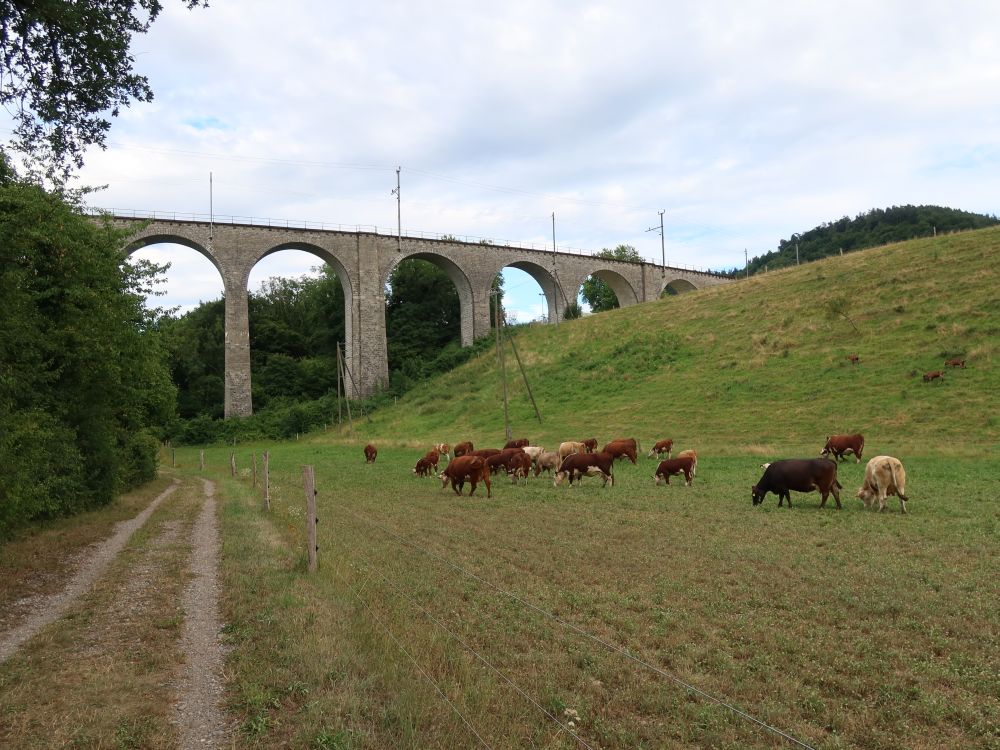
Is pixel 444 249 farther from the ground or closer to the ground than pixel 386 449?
farther from the ground

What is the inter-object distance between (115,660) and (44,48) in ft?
23.6

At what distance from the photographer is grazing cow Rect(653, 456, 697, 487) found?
671 inches

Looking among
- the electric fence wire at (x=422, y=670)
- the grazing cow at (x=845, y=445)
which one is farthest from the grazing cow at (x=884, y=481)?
the electric fence wire at (x=422, y=670)

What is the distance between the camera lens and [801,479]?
12.8 m

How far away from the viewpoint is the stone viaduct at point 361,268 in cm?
4716

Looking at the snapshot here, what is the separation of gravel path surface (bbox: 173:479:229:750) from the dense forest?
9130 centimetres

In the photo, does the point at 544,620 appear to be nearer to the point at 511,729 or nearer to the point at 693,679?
the point at 693,679

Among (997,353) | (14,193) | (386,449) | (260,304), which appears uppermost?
(260,304)

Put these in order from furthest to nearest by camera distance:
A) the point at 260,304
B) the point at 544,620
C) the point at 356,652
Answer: the point at 260,304 < the point at 544,620 < the point at 356,652

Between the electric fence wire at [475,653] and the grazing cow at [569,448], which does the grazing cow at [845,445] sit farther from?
the electric fence wire at [475,653]

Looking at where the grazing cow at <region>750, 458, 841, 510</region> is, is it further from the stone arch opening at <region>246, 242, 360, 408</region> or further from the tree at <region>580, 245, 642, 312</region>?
the tree at <region>580, 245, 642, 312</region>

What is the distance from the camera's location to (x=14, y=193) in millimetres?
12797

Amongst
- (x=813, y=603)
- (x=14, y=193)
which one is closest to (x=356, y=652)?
(x=813, y=603)

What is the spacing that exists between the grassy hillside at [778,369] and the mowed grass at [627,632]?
1505cm
